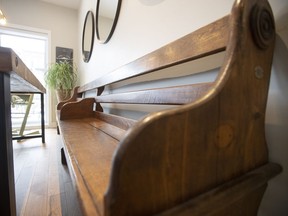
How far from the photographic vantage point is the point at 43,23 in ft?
10.6

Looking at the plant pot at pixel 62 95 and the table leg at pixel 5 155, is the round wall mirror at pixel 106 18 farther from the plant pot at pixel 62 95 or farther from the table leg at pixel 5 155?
the plant pot at pixel 62 95

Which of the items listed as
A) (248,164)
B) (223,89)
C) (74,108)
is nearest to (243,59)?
(223,89)

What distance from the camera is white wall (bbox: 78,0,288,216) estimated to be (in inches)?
15.7

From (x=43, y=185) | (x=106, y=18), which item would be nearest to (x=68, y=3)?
(x=106, y=18)

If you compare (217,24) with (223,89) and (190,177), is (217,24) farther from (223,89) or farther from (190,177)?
(190,177)

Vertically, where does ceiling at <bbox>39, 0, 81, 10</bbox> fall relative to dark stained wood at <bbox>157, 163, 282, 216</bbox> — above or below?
above

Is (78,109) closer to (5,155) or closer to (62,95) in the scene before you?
(5,155)

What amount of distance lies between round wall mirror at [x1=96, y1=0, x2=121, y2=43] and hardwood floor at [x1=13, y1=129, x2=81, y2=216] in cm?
120

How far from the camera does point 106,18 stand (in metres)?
1.58

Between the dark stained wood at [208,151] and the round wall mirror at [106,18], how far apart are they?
1144 millimetres

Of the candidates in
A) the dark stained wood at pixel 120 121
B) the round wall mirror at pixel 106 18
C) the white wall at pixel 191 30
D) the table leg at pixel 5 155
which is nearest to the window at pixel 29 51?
the round wall mirror at pixel 106 18

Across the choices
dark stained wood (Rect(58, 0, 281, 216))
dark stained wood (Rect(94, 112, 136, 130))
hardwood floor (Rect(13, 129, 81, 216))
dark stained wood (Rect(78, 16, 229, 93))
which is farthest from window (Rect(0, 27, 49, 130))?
dark stained wood (Rect(58, 0, 281, 216))

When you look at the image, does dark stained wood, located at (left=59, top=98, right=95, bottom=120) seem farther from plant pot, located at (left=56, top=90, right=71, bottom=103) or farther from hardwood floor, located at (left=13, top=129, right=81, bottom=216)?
plant pot, located at (left=56, top=90, right=71, bottom=103)

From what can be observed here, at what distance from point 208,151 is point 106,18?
165 centimetres
